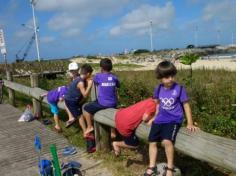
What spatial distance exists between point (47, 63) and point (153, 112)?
90.8ft

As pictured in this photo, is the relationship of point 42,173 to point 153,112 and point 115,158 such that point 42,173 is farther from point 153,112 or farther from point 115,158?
point 153,112

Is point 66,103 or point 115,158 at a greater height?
point 66,103

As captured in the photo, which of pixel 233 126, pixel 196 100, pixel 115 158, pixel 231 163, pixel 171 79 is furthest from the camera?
pixel 196 100

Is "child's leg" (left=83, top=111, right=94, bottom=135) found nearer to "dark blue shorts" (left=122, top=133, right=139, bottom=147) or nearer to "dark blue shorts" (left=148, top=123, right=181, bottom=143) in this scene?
"dark blue shorts" (left=122, top=133, right=139, bottom=147)

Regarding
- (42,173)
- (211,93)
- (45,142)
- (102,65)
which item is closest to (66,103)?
(45,142)

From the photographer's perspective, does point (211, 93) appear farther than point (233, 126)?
Yes

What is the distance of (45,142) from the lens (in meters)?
7.21

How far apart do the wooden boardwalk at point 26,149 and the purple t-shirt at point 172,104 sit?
4.25 feet

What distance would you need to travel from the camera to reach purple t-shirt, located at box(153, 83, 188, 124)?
4473 millimetres

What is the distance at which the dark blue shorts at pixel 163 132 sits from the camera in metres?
4.34

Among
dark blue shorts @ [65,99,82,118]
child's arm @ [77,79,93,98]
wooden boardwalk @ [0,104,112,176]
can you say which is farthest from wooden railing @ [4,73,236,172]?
dark blue shorts @ [65,99,82,118]

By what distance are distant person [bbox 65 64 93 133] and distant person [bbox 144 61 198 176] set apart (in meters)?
2.24

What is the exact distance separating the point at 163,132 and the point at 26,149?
10.6 feet

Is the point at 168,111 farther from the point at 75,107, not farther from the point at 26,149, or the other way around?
the point at 26,149
